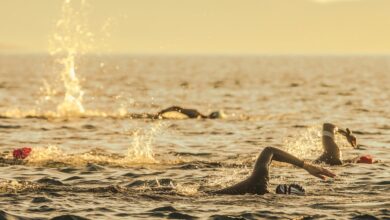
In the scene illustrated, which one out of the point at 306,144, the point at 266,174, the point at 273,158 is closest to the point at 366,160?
the point at 306,144

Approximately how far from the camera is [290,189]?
66.3 ft

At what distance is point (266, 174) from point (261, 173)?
11 centimetres

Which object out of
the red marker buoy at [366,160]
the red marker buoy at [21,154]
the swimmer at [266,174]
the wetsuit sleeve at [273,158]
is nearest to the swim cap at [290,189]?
the swimmer at [266,174]

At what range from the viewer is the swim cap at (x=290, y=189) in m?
20.1

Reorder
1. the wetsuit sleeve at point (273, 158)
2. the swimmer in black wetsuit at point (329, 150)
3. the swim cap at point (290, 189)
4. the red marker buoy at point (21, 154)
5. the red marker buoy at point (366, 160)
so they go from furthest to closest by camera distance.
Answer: the red marker buoy at point (366, 160) < the red marker buoy at point (21, 154) < the swimmer in black wetsuit at point (329, 150) < the swim cap at point (290, 189) < the wetsuit sleeve at point (273, 158)

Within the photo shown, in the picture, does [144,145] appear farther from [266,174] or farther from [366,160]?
[266,174]

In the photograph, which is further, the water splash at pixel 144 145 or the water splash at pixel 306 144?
the water splash at pixel 306 144

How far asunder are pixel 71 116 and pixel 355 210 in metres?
28.6

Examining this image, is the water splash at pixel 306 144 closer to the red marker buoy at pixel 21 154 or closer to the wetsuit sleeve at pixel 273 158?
the red marker buoy at pixel 21 154

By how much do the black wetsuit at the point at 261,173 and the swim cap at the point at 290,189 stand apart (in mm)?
358

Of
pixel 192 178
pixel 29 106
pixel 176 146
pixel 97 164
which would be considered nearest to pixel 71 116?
pixel 29 106

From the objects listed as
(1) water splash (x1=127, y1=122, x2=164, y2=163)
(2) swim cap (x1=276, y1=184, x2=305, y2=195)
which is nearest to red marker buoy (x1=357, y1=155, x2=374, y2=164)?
(1) water splash (x1=127, y1=122, x2=164, y2=163)

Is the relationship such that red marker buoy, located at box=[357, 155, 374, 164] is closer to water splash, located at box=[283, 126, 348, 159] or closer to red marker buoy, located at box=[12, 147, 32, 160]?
water splash, located at box=[283, 126, 348, 159]

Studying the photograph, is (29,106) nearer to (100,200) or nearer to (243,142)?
(243,142)
